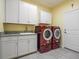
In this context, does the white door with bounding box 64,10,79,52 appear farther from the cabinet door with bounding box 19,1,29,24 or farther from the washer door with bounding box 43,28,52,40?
the cabinet door with bounding box 19,1,29,24

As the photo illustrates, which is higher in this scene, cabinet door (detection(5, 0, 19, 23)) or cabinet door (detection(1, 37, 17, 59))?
cabinet door (detection(5, 0, 19, 23))

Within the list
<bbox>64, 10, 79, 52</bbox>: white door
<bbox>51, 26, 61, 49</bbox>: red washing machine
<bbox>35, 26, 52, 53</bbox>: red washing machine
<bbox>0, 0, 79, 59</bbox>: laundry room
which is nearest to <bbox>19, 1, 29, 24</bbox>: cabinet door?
<bbox>0, 0, 79, 59</bbox>: laundry room

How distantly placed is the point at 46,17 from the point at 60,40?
157cm

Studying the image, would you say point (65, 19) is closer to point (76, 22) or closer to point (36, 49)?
point (76, 22)

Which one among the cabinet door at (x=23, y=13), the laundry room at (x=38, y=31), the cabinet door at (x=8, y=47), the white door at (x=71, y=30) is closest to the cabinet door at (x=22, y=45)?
the laundry room at (x=38, y=31)

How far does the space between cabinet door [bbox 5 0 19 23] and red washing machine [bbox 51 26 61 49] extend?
200 cm

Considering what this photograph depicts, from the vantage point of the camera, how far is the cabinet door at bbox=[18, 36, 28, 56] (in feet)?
9.91

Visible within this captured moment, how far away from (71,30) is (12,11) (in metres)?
2.91

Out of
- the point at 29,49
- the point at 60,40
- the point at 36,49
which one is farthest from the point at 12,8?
the point at 60,40

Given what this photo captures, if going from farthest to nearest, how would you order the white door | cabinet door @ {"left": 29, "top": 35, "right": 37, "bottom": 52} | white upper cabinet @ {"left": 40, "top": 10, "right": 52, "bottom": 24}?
white upper cabinet @ {"left": 40, "top": 10, "right": 52, "bottom": 24} → the white door → cabinet door @ {"left": 29, "top": 35, "right": 37, "bottom": 52}

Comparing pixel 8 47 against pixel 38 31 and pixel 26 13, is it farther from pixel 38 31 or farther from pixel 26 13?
pixel 26 13

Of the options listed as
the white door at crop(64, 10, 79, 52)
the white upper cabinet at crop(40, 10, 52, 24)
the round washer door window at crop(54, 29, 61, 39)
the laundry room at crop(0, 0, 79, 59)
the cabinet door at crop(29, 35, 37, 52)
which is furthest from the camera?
the white upper cabinet at crop(40, 10, 52, 24)

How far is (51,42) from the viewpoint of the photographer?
13.6 feet

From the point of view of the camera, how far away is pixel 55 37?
14.1 ft
